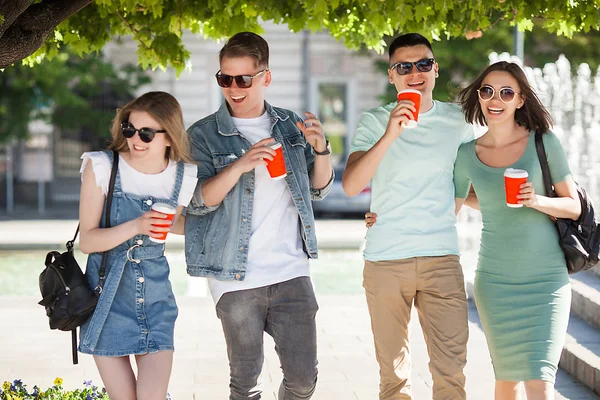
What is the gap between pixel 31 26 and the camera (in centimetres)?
446

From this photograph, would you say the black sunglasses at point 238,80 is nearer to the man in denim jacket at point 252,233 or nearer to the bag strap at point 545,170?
the man in denim jacket at point 252,233

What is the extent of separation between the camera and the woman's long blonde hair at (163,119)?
410cm

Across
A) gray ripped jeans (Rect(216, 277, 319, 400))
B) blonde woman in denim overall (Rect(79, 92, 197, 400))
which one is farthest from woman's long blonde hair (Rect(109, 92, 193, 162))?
gray ripped jeans (Rect(216, 277, 319, 400))

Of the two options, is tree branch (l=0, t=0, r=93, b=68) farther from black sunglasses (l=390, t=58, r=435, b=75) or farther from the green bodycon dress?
the green bodycon dress

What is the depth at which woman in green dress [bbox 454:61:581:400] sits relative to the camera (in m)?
4.40

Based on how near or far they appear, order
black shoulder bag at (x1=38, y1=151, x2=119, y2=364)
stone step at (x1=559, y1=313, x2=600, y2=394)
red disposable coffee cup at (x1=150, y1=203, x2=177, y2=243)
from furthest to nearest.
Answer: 1. stone step at (x1=559, y1=313, x2=600, y2=394)
2. black shoulder bag at (x1=38, y1=151, x2=119, y2=364)
3. red disposable coffee cup at (x1=150, y1=203, x2=177, y2=243)

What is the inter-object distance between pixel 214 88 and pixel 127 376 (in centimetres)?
2713

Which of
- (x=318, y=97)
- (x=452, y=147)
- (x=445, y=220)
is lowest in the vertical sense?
(x=445, y=220)

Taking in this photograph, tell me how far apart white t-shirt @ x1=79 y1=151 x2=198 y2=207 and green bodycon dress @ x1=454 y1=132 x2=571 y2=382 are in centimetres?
134

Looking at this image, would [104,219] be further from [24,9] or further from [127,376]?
[24,9]

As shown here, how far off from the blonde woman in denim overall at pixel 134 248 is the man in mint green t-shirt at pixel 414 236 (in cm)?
92

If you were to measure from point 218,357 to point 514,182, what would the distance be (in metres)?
3.98

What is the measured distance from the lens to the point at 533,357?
14.5 feet

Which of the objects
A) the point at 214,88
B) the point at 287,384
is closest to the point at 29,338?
the point at 287,384
